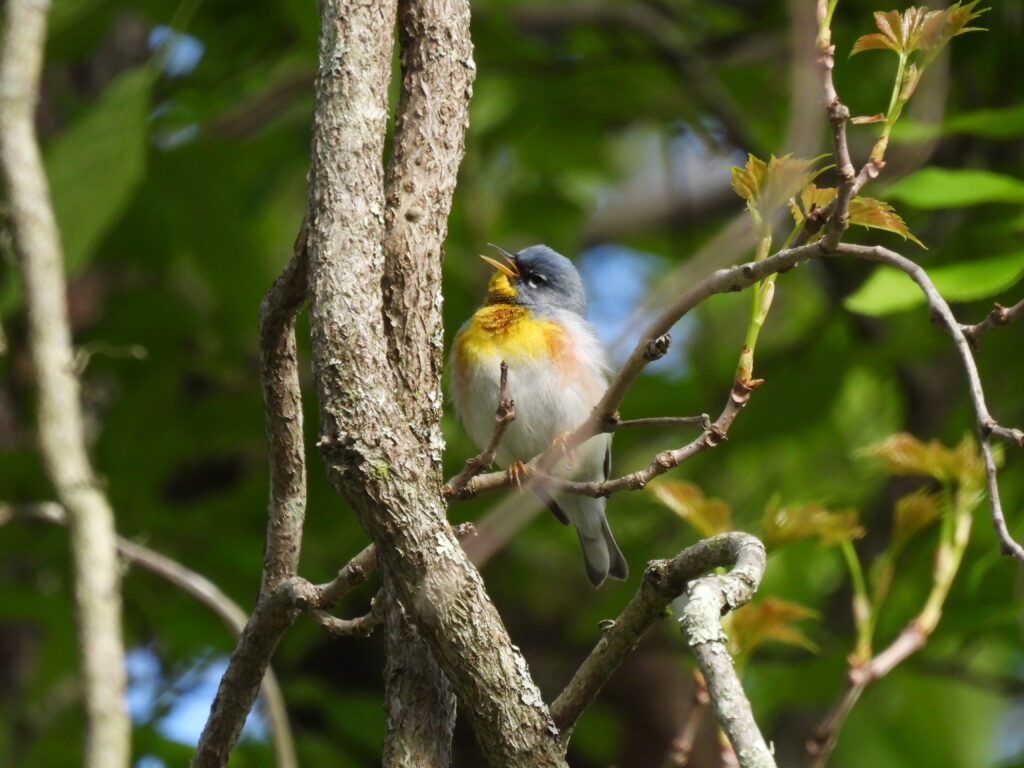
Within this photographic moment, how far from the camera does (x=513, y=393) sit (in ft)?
16.4

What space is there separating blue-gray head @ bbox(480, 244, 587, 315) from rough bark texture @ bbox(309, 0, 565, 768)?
10.1ft

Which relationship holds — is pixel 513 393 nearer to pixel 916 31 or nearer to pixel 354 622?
pixel 354 622

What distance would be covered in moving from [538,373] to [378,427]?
3059mm

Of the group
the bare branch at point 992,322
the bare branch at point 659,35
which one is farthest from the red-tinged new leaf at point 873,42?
the bare branch at point 659,35

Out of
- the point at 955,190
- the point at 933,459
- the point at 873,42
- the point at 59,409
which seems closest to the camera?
the point at 873,42

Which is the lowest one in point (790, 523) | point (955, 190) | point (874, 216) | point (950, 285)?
point (790, 523)

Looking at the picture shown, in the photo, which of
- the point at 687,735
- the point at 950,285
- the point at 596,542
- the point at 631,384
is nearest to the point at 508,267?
the point at 596,542

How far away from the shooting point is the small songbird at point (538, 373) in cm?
497

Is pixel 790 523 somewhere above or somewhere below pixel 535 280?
below

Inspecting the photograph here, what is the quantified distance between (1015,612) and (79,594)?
2468 mm

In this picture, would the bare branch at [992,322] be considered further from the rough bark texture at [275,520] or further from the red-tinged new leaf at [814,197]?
the rough bark texture at [275,520]

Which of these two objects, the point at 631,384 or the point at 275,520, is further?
the point at 275,520

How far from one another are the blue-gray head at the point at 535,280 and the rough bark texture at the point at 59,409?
2.50 meters

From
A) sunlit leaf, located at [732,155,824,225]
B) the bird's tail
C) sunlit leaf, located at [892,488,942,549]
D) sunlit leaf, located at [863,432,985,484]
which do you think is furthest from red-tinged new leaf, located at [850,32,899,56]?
the bird's tail
